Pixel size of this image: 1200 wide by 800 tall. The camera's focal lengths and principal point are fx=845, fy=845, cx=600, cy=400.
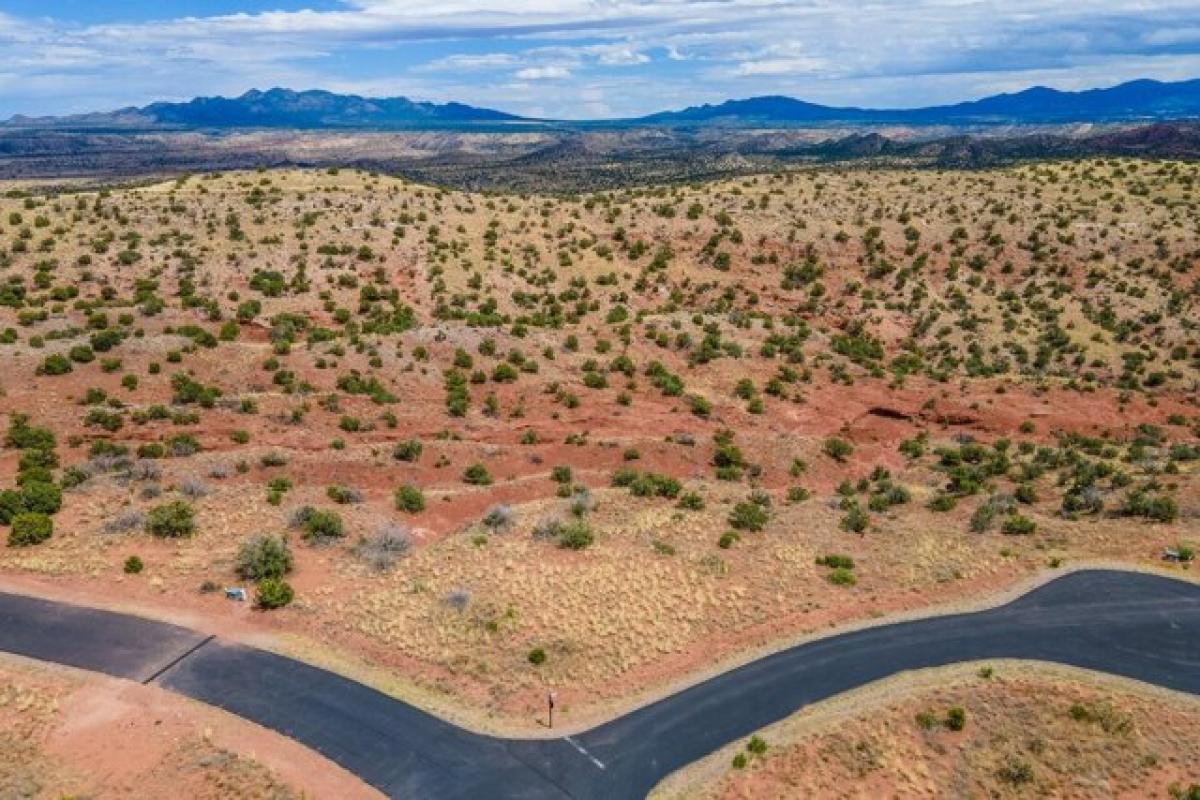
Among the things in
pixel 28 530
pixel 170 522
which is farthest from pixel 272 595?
pixel 28 530

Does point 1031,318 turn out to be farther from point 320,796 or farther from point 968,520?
point 320,796

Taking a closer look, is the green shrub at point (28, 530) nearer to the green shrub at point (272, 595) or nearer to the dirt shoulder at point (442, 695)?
the dirt shoulder at point (442, 695)

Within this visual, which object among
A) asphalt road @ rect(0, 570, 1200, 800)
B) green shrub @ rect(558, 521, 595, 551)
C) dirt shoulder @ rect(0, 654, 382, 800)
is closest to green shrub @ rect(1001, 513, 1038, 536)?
asphalt road @ rect(0, 570, 1200, 800)

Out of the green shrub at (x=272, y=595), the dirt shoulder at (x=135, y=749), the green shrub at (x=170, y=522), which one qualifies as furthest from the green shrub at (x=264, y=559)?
the dirt shoulder at (x=135, y=749)

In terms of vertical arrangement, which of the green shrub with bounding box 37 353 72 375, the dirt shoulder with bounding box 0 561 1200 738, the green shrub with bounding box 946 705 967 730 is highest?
the green shrub with bounding box 37 353 72 375

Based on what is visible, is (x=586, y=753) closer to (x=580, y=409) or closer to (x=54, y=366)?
(x=580, y=409)

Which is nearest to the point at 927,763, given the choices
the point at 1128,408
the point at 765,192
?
the point at 1128,408

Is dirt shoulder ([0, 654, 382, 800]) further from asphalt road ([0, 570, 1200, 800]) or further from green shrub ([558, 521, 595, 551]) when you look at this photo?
green shrub ([558, 521, 595, 551])

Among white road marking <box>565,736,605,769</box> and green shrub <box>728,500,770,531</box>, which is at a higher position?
green shrub <box>728,500,770,531</box>
